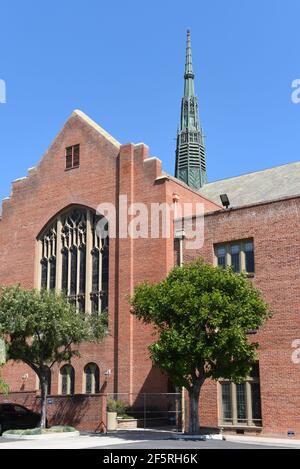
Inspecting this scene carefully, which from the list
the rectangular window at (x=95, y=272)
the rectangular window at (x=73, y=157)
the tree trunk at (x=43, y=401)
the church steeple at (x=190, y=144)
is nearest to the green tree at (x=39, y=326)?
the tree trunk at (x=43, y=401)

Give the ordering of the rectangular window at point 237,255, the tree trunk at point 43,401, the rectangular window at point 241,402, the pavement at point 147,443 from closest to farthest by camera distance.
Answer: the pavement at point 147,443 < the tree trunk at point 43,401 < the rectangular window at point 241,402 < the rectangular window at point 237,255

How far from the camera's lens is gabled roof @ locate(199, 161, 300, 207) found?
35.3 meters

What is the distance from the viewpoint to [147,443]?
21.5m

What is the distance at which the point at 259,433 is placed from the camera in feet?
84.7

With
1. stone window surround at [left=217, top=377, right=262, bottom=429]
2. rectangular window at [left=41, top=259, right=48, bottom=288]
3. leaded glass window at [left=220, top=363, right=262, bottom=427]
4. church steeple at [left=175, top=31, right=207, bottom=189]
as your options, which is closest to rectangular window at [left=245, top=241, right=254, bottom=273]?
leaded glass window at [left=220, top=363, right=262, bottom=427]

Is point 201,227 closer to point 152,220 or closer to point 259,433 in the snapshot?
point 152,220

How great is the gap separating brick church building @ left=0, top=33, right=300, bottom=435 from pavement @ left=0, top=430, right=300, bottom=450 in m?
2.64

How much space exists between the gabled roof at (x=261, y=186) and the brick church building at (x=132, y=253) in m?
0.12

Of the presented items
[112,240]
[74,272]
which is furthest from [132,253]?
[74,272]

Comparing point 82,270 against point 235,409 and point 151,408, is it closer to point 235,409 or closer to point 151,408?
point 151,408

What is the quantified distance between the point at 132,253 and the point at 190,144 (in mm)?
25929

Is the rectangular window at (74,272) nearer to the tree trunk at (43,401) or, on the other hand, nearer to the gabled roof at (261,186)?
the gabled roof at (261,186)

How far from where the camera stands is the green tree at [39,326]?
1019 inches
